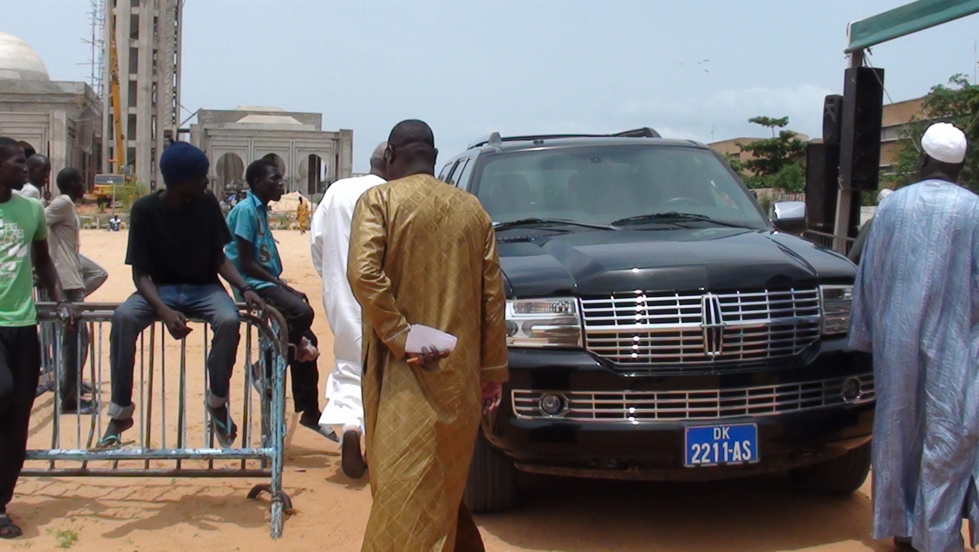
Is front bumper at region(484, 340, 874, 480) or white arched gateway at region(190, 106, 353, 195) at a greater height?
white arched gateway at region(190, 106, 353, 195)

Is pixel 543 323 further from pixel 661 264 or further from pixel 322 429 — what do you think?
pixel 322 429

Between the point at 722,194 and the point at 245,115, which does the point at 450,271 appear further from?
the point at 245,115

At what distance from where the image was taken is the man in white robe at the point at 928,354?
14.6ft

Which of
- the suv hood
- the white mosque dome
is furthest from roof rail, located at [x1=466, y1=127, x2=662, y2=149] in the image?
the white mosque dome

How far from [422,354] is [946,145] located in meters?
2.68

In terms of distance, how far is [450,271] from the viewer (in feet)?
12.1

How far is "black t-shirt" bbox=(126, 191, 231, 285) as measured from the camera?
213 inches

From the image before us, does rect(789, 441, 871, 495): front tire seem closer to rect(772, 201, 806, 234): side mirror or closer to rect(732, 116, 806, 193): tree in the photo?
rect(772, 201, 806, 234): side mirror

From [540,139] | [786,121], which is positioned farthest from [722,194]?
[786,121]

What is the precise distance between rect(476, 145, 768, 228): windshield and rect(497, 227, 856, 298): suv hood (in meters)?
0.56

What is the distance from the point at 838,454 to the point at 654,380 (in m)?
1.11

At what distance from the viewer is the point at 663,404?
4.75 m

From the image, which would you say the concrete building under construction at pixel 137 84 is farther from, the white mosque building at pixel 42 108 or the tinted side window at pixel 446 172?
the tinted side window at pixel 446 172

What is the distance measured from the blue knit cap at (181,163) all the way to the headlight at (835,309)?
10.4 feet
